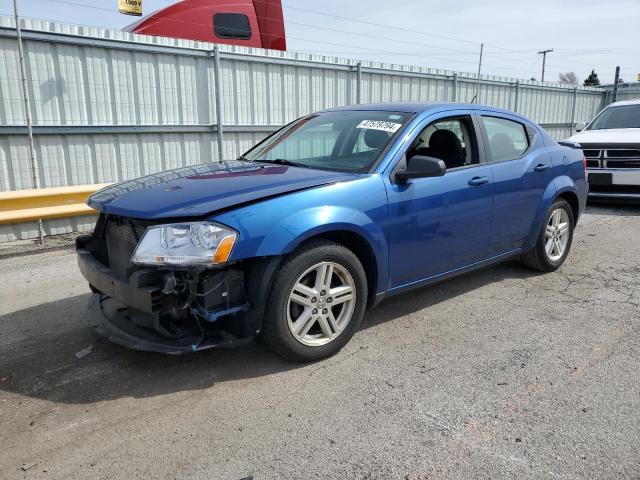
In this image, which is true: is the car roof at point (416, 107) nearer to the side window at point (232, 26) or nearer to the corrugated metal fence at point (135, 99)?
the corrugated metal fence at point (135, 99)

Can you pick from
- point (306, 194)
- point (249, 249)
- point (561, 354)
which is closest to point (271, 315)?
point (249, 249)

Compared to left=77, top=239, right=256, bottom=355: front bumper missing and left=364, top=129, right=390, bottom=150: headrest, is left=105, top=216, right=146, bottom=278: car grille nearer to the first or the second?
left=77, top=239, right=256, bottom=355: front bumper missing

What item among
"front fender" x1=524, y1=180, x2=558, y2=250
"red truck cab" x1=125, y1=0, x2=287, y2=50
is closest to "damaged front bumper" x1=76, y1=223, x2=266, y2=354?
"front fender" x1=524, y1=180, x2=558, y2=250

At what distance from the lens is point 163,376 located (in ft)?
10.5

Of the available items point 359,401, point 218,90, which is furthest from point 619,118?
point 359,401

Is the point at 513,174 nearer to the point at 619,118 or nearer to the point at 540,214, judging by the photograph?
the point at 540,214

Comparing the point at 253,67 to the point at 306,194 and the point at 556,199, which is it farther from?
the point at 306,194

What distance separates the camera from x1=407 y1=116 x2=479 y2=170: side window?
164 inches

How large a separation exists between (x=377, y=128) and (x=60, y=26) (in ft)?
16.8

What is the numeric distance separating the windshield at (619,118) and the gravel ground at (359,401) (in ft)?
22.0

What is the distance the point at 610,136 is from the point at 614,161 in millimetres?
605

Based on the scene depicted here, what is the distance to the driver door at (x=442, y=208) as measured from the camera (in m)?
3.66

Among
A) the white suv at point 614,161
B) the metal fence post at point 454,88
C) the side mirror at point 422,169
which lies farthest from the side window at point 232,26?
the side mirror at point 422,169

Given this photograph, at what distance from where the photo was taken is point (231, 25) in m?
10.1
